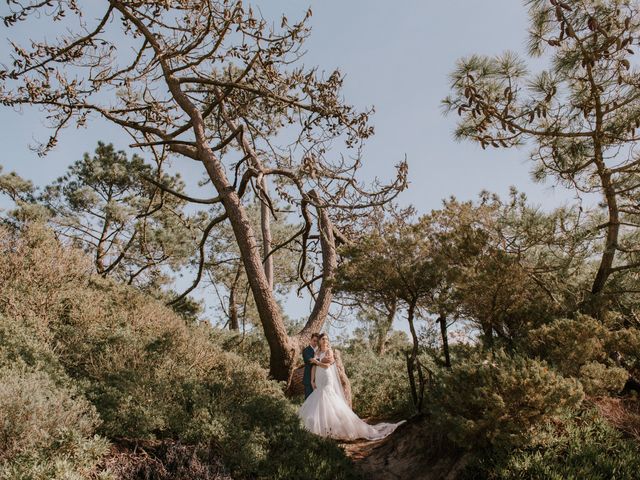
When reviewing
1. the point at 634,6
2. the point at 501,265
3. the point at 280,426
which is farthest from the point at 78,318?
the point at 634,6

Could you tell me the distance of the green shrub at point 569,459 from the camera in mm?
5152

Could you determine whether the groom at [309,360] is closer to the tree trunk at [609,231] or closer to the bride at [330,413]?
the bride at [330,413]

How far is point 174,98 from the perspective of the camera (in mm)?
10320

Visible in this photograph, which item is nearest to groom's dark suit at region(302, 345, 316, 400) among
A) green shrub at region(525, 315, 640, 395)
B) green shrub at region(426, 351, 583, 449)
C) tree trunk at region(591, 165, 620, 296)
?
green shrub at region(426, 351, 583, 449)

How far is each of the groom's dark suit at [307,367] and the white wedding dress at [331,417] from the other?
0.33m

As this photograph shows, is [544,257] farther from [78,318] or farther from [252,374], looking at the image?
[78,318]

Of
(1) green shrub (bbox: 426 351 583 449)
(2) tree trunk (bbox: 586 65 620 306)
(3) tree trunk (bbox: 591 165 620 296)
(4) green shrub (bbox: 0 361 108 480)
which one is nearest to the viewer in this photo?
(4) green shrub (bbox: 0 361 108 480)

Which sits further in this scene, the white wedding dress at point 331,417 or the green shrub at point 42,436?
the white wedding dress at point 331,417

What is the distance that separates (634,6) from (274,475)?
8.18 metres

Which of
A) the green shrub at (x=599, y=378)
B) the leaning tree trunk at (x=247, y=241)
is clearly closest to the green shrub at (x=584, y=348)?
the green shrub at (x=599, y=378)

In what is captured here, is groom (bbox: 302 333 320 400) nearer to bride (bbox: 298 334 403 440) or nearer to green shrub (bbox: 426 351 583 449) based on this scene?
bride (bbox: 298 334 403 440)

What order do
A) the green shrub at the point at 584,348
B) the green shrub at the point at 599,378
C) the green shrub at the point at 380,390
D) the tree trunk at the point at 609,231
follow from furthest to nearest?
the green shrub at the point at 380,390
the tree trunk at the point at 609,231
the green shrub at the point at 584,348
the green shrub at the point at 599,378

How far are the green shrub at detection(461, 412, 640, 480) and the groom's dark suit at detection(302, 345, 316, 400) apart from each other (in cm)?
413

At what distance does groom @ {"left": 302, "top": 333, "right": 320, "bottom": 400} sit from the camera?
9469 millimetres
